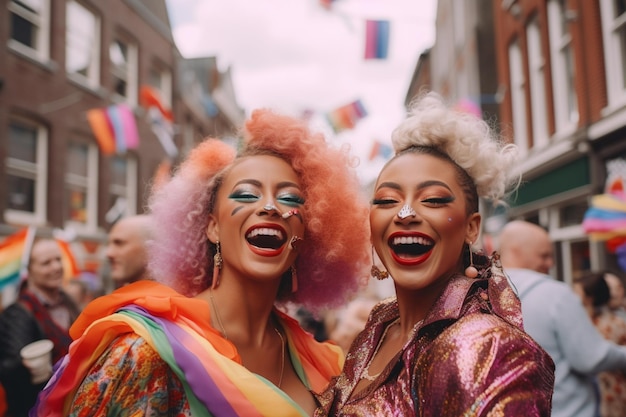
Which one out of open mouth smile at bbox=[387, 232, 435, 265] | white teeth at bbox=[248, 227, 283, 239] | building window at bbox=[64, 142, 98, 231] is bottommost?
open mouth smile at bbox=[387, 232, 435, 265]

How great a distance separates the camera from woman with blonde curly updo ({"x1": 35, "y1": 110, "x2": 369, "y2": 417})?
5.71 feet

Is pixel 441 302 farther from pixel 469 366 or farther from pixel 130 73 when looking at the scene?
pixel 130 73

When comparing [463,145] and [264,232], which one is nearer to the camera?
[463,145]

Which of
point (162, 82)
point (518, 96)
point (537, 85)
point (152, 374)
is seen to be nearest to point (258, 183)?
point (152, 374)

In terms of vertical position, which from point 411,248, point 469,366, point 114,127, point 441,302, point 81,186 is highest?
point 114,127

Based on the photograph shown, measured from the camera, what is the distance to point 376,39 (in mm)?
9250

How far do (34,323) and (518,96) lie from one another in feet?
33.7

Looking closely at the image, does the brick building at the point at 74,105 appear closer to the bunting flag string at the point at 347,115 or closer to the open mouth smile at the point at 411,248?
the bunting flag string at the point at 347,115

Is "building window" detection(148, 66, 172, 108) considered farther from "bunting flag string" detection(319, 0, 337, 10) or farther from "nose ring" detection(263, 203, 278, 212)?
"nose ring" detection(263, 203, 278, 212)

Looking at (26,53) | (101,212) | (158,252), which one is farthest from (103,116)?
(158,252)

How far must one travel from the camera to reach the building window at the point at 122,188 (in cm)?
1338

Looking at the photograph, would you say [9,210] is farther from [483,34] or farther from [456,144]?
[483,34]

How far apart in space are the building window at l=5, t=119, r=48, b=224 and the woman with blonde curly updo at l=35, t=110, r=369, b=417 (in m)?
8.68

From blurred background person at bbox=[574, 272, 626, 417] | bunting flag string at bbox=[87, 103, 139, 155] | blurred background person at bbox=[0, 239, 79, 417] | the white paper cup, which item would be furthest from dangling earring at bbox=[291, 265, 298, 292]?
bunting flag string at bbox=[87, 103, 139, 155]
